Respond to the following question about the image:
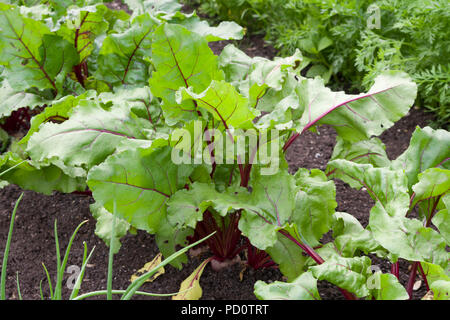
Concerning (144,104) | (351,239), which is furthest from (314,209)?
(144,104)

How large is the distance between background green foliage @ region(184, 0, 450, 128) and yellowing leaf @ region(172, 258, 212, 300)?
1.39 m

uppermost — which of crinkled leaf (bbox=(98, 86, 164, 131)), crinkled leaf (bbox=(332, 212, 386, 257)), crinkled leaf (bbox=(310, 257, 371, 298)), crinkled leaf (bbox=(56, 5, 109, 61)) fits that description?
crinkled leaf (bbox=(56, 5, 109, 61))

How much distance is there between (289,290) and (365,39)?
176cm

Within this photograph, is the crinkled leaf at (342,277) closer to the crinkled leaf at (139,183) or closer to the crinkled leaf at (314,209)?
the crinkled leaf at (314,209)

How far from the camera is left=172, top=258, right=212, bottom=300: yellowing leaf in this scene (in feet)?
6.11

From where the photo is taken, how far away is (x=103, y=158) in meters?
1.75

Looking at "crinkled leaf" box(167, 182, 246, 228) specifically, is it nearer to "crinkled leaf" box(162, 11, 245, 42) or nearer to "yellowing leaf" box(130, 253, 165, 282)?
"yellowing leaf" box(130, 253, 165, 282)

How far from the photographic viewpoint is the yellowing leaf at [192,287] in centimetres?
186

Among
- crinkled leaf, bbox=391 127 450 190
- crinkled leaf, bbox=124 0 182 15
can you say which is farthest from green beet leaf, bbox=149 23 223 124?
crinkled leaf, bbox=124 0 182 15
